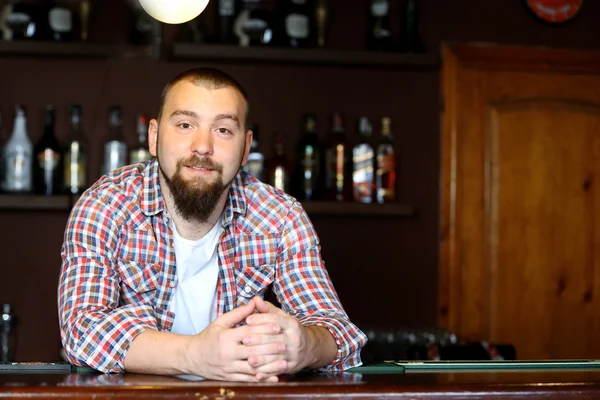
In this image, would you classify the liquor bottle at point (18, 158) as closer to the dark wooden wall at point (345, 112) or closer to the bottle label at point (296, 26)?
the dark wooden wall at point (345, 112)

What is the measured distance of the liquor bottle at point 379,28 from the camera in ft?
10.1

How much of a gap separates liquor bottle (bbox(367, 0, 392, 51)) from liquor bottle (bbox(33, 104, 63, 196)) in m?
1.15

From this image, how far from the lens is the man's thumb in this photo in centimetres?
134

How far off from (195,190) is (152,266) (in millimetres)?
176

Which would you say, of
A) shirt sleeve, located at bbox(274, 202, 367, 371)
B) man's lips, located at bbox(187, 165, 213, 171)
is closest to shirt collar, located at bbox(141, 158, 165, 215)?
man's lips, located at bbox(187, 165, 213, 171)

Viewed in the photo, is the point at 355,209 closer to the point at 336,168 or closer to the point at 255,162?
the point at 336,168

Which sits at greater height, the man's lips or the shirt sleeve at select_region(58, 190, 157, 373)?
the man's lips

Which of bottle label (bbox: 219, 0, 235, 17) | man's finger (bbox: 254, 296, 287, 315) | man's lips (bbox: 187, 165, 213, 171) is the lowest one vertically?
man's finger (bbox: 254, 296, 287, 315)

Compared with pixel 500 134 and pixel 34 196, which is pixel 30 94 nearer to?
pixel 34 196

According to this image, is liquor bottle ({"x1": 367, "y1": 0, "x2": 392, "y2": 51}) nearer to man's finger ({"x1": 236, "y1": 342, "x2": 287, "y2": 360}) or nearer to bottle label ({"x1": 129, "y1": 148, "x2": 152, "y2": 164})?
bottle label ({"x1": 129, "y1": 148, "x2": 152, "y2": 164})

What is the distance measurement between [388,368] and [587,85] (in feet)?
7.09

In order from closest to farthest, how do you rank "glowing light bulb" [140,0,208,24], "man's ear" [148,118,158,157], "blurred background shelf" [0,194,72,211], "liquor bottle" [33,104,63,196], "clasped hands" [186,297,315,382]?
"clasped hands" [186,297,315,382]
"man's ear" [148,118,158,157]
"glowing light bulb" [140,0,208,24]
"blurred background shelf" [0,194,72,211]
"liquor bottle" [33,104,63,196]

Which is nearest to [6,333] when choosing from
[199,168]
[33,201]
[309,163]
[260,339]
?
[33,201]

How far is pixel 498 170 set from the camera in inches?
125
